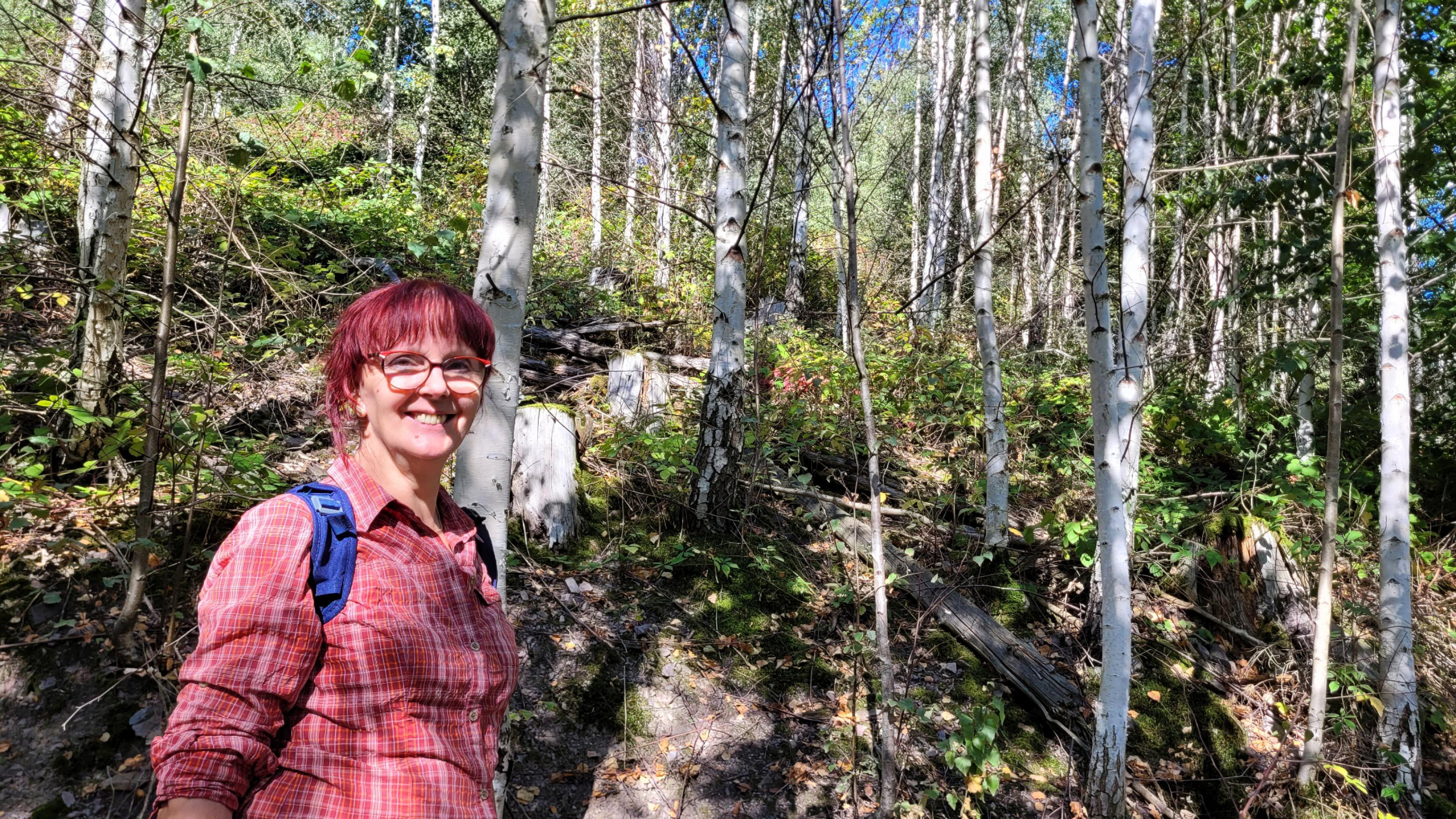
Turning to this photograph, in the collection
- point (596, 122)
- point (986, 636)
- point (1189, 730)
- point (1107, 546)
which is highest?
point (596, 122)

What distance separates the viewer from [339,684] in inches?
45.9

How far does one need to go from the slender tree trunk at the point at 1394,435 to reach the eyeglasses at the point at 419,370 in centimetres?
545

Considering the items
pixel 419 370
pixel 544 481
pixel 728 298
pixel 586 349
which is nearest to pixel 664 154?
pixel 586 349

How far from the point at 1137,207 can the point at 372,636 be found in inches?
168

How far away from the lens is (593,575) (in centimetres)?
474

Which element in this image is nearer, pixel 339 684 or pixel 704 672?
pixel 339 684

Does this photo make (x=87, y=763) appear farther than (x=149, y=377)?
No

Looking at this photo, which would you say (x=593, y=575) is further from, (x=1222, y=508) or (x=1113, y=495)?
(x=1222, y=508)

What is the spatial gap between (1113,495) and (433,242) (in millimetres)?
3181

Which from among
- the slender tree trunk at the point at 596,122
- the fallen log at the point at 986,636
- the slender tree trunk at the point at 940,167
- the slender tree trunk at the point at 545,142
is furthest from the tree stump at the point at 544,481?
the slender tree trunk at the point at 940,167

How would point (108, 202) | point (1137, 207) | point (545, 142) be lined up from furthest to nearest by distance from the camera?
1. point (545, 142)
2. point (1137, 207)
3. point (108, 202)

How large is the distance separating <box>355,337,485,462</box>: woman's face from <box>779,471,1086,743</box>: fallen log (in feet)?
10.1

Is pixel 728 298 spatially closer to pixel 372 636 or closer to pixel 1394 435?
pixel 372 636

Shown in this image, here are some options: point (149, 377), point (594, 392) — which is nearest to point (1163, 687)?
point (594, 392)
